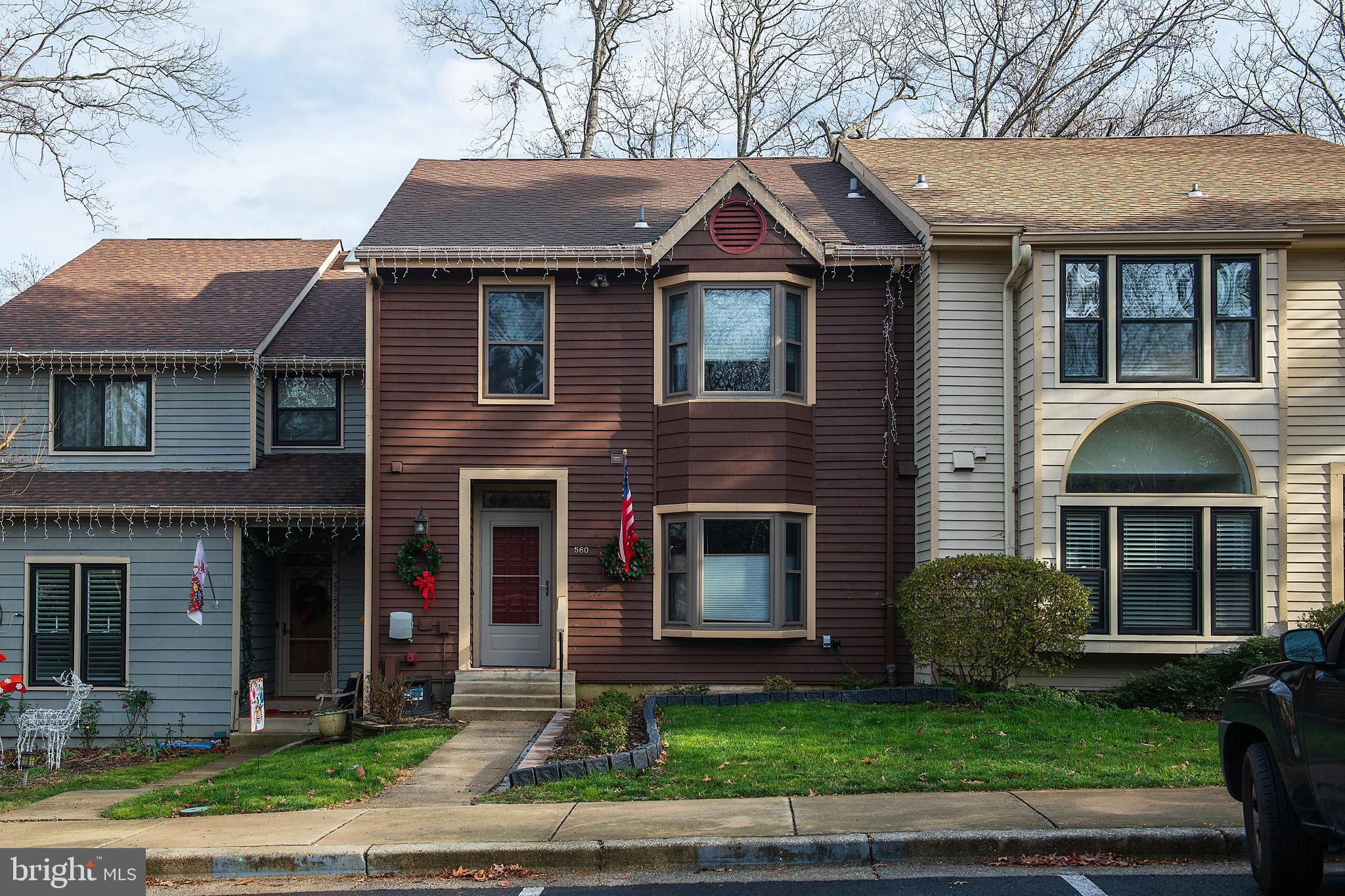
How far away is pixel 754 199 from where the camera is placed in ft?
52.1

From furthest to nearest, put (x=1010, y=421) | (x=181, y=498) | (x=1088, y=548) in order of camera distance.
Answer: (x=181, y=498) → (x=1010, y=421) → (x=1088, y=548)

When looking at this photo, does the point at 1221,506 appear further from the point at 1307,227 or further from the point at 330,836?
the point at 330,836

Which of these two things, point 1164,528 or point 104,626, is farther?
point 104,626

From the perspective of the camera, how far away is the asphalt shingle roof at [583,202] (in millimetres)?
16453

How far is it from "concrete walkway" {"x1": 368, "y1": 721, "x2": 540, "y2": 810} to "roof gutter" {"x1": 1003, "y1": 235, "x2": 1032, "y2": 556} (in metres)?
6.06

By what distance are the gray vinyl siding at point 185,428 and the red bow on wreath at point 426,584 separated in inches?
157

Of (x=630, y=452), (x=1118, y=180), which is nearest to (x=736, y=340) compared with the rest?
(x=630, y=452)

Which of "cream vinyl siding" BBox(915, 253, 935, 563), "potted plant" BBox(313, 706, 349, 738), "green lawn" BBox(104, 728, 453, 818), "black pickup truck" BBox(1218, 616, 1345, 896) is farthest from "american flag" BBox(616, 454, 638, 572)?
"black pickup truck" BBox(1218, 616, 1345, 896)

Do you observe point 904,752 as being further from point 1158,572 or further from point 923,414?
point 923,414

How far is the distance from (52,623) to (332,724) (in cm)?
534

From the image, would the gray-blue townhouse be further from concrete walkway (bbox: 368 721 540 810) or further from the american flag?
the american flag

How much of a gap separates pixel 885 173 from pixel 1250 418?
6.11 m

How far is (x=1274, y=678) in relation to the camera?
257 inches

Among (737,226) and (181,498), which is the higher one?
(737,226)
